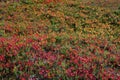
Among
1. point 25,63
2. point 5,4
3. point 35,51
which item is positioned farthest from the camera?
point 5,4

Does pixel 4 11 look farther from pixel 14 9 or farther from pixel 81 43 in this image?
pixel 81 43

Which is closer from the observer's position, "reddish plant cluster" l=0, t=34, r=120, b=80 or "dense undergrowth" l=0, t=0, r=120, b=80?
"reddish plant cluster" l=0, t=34, r=120, b=80

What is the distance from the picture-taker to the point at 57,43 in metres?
14.3

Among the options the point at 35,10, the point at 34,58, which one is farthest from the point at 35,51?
the point at 35,10

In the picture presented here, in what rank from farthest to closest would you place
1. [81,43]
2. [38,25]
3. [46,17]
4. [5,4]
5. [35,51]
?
[5,4] → [46,17] → [38,25] → [81,43] → [35,51]

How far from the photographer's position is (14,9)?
20.9 meters

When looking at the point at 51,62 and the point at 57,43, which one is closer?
the point at 51,62

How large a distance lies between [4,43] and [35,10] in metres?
8.60

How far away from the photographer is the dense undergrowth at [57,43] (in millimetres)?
11461

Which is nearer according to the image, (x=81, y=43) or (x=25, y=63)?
(x=25, y=63)

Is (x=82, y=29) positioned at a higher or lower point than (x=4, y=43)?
lower

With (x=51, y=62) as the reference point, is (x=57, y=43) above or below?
below

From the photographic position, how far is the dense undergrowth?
37.6ft

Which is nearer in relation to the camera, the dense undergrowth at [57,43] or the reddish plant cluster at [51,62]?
the reddish plant cluster at [51,62]
